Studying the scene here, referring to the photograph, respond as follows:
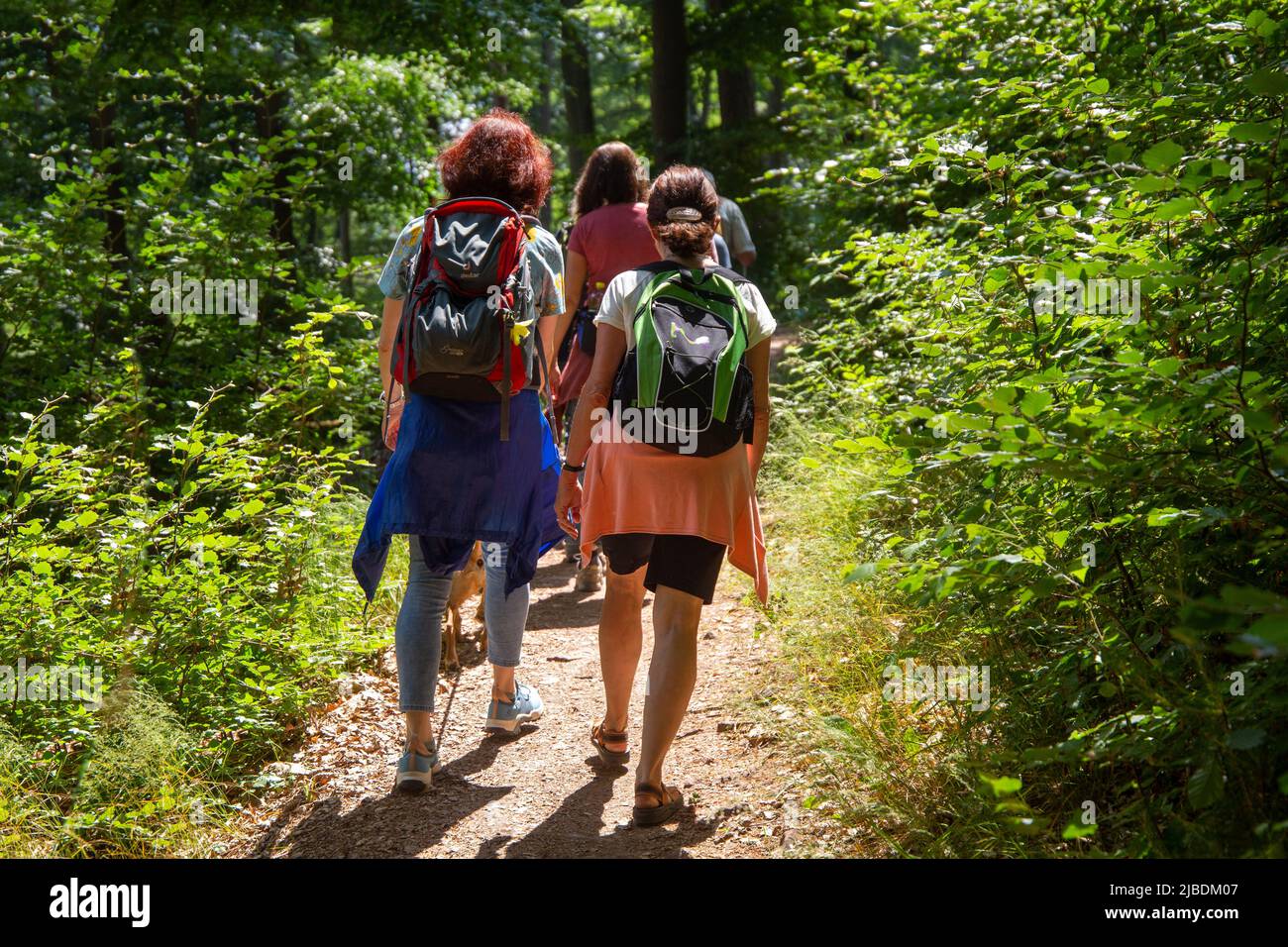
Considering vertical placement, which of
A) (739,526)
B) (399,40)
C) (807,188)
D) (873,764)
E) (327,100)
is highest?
(399,40)

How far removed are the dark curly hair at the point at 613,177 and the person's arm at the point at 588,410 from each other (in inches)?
74.1

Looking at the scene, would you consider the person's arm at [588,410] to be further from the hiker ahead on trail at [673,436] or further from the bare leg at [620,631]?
the bare leg at [620,631]

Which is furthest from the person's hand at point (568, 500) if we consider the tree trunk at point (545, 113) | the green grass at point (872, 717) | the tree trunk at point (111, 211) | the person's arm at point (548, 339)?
the tree trunk at point (545, 113)

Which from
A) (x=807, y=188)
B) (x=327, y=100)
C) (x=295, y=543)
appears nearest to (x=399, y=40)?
(x=327, y=100)

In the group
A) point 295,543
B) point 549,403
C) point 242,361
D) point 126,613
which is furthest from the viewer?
point 242,361

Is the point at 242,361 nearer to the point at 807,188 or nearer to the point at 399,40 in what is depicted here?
the point at 807,188

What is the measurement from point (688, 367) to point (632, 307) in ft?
1.03

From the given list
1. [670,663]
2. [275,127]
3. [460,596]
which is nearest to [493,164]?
[670,663]

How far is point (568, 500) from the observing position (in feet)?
12.2

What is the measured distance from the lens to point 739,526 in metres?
3.53

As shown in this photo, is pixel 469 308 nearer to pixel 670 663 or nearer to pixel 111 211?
pixel 670 663

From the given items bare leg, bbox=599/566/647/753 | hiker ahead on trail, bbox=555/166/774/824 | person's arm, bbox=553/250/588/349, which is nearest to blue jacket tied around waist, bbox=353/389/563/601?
hiker ahead on trail, bbox=555/166/774/824
